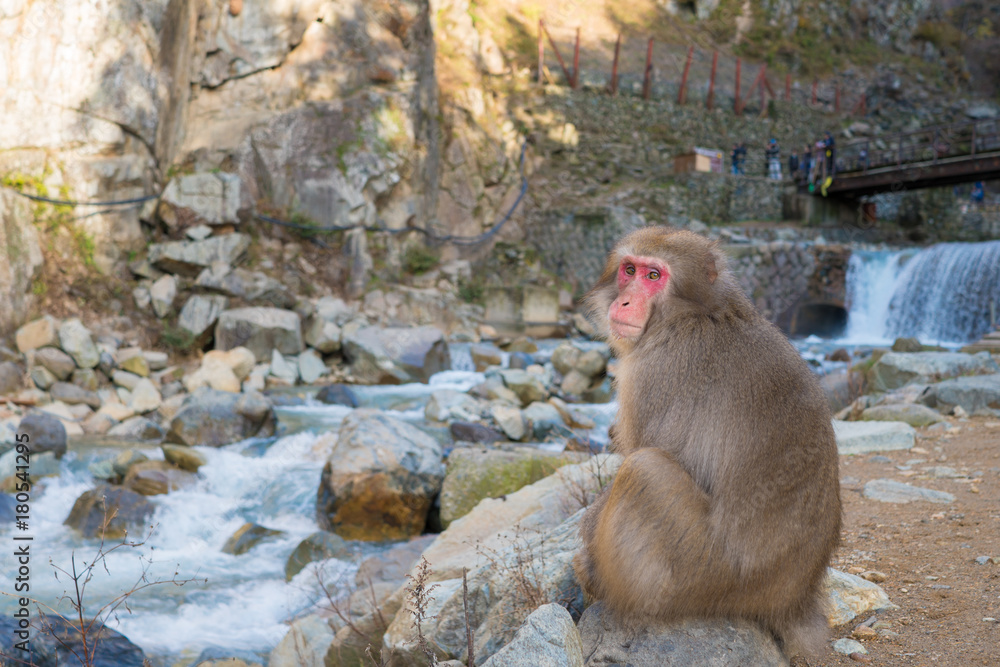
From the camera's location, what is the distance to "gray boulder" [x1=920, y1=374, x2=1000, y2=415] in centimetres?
480

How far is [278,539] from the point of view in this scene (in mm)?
4867

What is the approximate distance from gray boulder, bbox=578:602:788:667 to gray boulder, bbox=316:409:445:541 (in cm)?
311

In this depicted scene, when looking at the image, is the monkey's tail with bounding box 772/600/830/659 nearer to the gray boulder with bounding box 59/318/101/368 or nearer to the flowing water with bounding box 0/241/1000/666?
the flowing water with bounding box 0/241/1000/666

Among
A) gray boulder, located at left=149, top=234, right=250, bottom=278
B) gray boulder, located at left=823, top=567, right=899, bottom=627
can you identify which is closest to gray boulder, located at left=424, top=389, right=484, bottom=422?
gray boulder, located at left=149, top=234, right=250, bottom=278

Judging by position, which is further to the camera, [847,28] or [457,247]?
[847,28]

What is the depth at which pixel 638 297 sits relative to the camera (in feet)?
6.29

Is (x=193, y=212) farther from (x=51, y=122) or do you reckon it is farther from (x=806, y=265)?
(x=806, y=265)

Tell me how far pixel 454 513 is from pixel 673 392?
3.04m

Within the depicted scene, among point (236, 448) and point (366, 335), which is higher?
point (366, 335)

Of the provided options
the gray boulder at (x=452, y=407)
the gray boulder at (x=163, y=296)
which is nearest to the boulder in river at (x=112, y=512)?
A: the gray boulder at (x=452, y=407)

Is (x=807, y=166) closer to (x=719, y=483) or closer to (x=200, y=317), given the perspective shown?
(x=200, y=317)

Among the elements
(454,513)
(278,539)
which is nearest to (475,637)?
(454,513)

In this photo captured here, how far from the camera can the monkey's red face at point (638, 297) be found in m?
1.91

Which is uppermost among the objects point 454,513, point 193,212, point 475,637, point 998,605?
point 193,212
